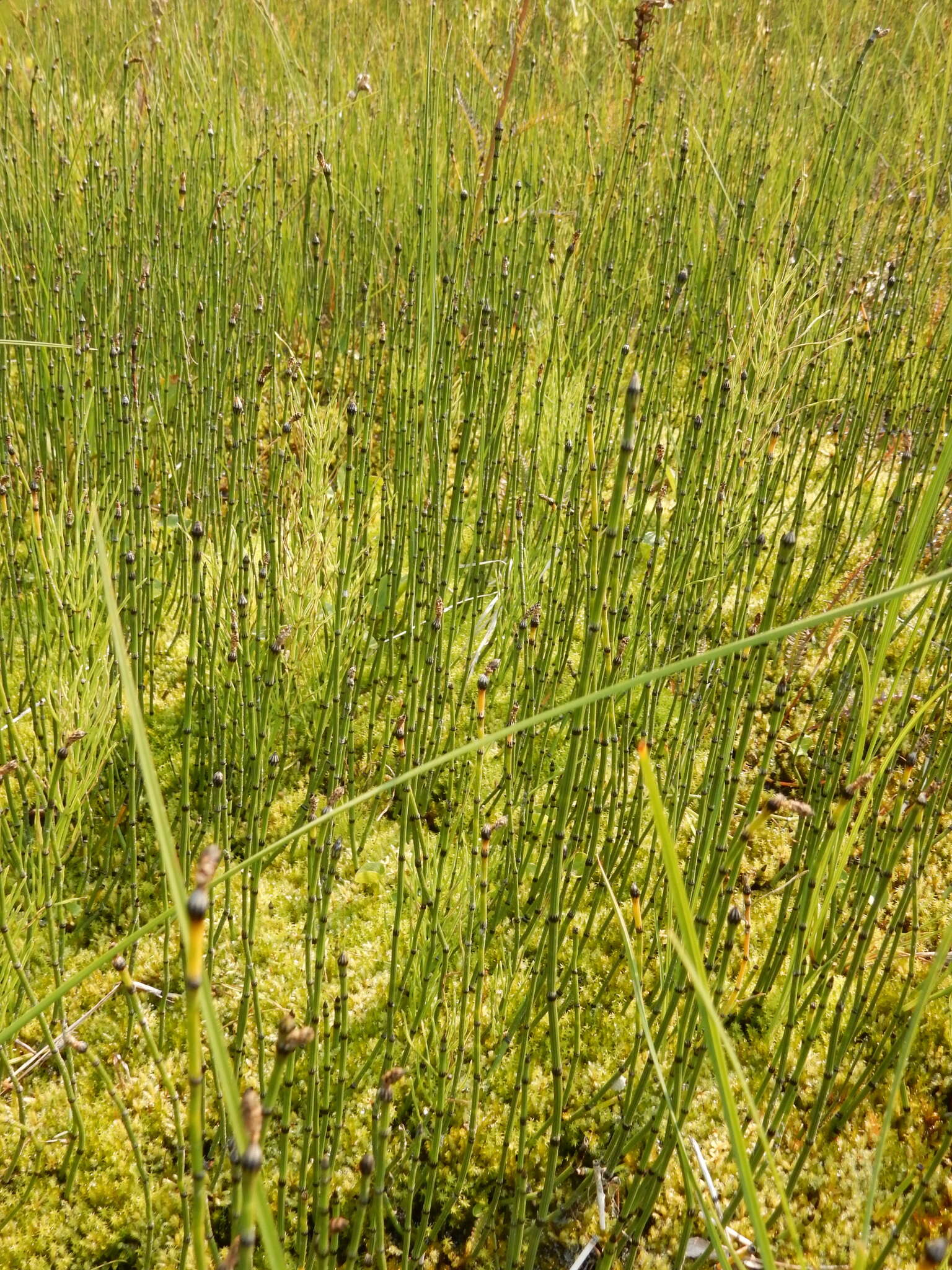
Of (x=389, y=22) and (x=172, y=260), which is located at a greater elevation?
(x=389, y=22)

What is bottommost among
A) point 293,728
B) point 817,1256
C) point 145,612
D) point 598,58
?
point 817,1256

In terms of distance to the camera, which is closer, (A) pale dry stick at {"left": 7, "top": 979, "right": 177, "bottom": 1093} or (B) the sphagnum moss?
(B) the sphagnum moss

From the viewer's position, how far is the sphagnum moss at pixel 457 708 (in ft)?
3.39

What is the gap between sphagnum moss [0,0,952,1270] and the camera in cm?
103

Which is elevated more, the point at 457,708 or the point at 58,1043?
the point at 457,708

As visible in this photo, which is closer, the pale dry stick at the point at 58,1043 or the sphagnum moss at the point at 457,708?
the sphagnum moss at the point at 457,708

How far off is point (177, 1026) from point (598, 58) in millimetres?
3961

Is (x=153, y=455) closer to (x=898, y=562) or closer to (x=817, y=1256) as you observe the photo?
(x=898, y=562)

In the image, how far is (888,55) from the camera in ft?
12.9

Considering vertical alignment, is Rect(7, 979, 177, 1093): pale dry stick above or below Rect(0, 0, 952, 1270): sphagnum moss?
below

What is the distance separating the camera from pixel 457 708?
147cm

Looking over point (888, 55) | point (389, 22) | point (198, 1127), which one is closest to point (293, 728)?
point (198, 1127)

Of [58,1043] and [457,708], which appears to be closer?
[58,1043]

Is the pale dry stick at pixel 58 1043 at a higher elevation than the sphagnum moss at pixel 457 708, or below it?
below
